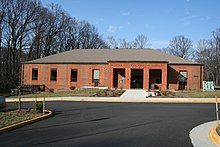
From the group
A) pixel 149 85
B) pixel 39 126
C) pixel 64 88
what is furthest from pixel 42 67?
pixel 39 126

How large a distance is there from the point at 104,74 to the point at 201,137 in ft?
112

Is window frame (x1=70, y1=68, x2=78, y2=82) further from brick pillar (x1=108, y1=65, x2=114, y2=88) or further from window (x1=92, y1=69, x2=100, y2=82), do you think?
brick pillar (x1=108, y1=65, x2=114, y2=88)

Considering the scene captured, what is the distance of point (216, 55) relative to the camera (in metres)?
79.5

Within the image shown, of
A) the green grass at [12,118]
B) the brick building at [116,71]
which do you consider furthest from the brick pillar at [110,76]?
the green grass at [12,118]

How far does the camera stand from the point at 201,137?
29.4 feet

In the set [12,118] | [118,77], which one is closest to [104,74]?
[118,77]

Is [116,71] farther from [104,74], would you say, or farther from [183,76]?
[183,76]

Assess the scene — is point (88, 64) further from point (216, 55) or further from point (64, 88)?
point (216, 55)

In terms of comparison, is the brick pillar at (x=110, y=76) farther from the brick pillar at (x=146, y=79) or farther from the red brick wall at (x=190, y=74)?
the red brick wall at (x=190, y=74)

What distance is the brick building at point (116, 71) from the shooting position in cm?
3978

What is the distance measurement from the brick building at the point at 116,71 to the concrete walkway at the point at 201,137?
2872cm

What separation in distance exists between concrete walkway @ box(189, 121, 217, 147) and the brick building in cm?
2872

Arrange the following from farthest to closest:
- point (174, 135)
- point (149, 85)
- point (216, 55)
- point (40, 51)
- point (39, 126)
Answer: point (216, 55) < point (40, 51) < point (149, 85) < point (39, 126) < point (174, 135)

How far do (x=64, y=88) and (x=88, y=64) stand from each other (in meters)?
5.74
